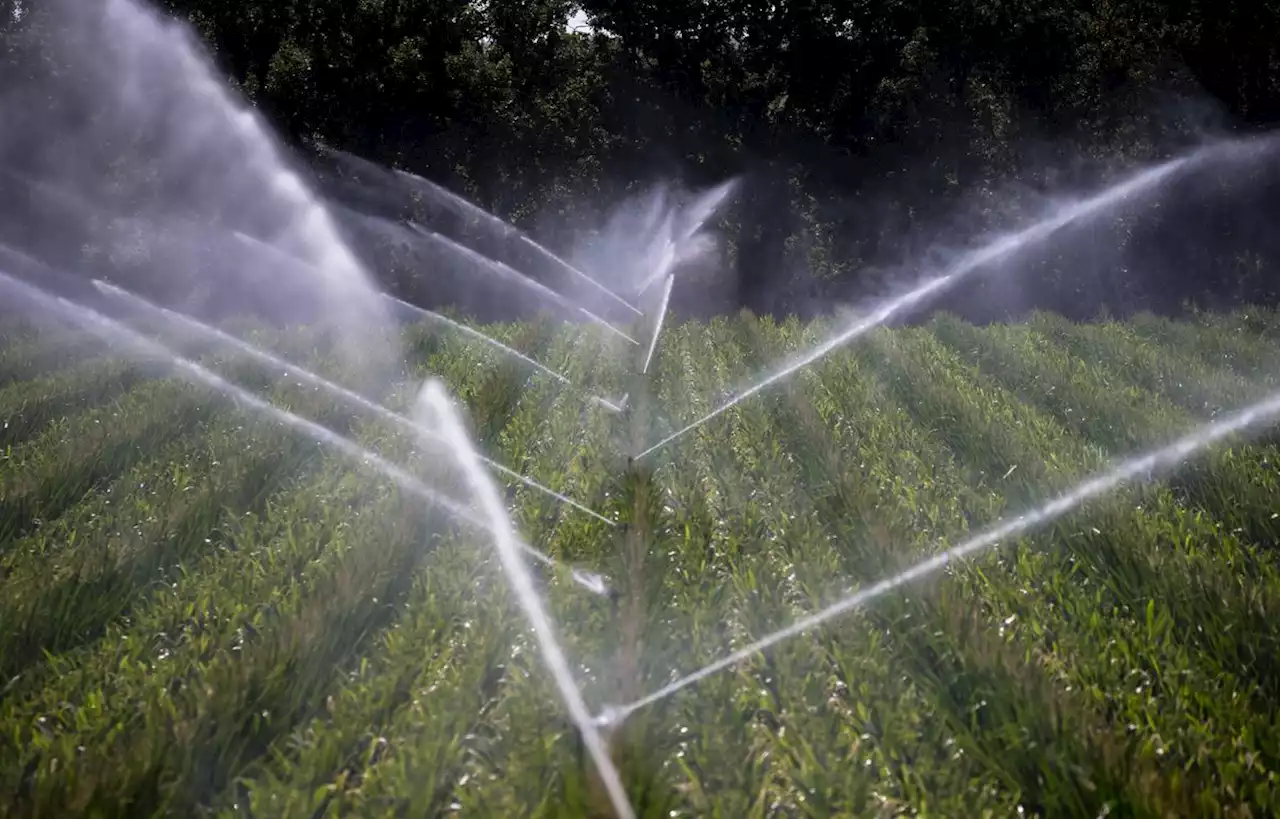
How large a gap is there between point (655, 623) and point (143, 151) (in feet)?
52.8

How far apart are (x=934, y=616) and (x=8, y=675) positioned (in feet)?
6.99

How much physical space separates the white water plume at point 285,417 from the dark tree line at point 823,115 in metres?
7.29

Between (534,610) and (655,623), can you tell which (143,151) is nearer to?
(534,610)

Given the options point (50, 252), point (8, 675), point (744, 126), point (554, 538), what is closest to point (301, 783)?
point (8, 675)

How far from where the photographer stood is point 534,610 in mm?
2779

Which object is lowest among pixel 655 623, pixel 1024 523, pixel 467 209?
pixel 467 209

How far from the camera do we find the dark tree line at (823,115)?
50.3 feet

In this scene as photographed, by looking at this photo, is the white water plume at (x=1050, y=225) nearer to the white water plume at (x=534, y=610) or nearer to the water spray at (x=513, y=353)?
the water spray at (x=513, y=353)

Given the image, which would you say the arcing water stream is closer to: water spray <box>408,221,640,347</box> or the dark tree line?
the dark tree line

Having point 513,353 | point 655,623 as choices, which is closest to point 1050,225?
point 513,353

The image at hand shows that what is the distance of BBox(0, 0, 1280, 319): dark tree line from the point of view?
15.3 metres

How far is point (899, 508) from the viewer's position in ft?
11.7

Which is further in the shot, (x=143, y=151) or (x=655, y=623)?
(x=143, y=151)

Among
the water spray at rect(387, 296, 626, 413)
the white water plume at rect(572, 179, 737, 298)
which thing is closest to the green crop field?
the water spray at rect(387, 296, 626, 413)
